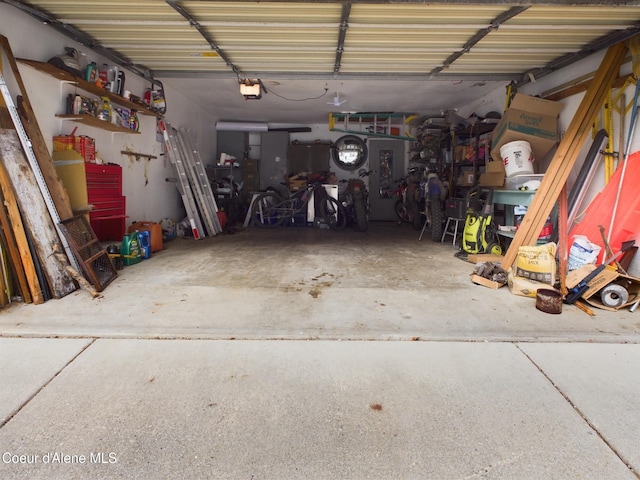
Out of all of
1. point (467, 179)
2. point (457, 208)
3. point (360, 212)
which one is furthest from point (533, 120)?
point (360, 212)

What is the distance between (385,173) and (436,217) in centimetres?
322

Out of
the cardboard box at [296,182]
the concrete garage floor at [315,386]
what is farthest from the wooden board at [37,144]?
the cardboard box at [296,182]

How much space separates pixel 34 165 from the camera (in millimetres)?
2730

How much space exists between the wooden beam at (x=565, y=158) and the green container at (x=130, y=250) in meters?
4.06

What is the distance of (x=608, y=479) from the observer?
1157mm

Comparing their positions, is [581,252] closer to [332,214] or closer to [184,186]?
Answer: [332,214]

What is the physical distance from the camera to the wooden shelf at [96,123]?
136 inches

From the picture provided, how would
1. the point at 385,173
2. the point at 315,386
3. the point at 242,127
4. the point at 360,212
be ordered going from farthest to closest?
1. the point at 385,173
2. the point at 242,127
3. the point at 360,212
4. the point at 315,386

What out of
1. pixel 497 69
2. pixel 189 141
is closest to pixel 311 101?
pixel 189 141

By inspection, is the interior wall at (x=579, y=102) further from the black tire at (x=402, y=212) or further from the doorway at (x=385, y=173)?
the doorway at (x=385, y=173)

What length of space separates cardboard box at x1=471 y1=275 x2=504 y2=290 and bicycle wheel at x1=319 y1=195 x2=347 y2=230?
3825mm

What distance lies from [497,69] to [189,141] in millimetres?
5011

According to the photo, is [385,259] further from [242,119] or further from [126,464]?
[242,119]

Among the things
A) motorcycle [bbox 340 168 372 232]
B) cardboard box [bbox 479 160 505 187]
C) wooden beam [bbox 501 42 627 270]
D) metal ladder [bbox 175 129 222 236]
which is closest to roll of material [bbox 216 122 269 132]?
metal ladder [bbox 175 129 222 236]
